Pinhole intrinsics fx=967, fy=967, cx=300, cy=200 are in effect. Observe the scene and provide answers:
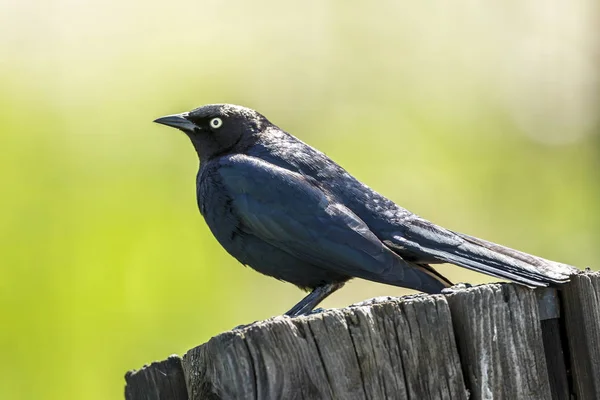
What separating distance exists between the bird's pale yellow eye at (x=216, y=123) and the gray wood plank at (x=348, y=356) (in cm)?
285

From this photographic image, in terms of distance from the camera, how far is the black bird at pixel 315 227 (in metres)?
4.39

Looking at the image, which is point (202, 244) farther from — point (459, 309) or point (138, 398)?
point (459, 309)

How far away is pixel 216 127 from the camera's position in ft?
18.5

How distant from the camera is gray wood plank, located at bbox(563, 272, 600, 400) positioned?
3.04 meters

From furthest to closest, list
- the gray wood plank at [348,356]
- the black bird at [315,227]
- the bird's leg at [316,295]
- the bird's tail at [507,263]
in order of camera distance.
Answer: the bird's leg at [316,295]
the black bird at [315,227]
the bird's tail at [507,263]
the gray wood plank at [348,356]

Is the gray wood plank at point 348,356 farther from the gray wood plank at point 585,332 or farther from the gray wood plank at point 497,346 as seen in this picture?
the gray wood plank at point 585,332

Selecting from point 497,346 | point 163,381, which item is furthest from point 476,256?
point 163,381

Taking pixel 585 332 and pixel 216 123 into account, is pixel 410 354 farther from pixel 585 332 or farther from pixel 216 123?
pixel 216 123

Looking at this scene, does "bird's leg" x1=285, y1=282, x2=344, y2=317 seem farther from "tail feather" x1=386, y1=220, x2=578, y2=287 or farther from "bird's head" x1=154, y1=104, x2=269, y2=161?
"bird's head" x1=154, y1=104, x2=269, y2=161

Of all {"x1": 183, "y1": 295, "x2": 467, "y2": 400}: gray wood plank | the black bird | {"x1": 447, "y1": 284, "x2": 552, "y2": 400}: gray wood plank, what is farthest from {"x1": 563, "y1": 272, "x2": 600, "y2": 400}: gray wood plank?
the black bird

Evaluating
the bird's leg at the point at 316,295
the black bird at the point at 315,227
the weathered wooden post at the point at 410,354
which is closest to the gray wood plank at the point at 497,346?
the weathered wooden post at the point at 410,354

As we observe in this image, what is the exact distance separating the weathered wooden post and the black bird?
97cm

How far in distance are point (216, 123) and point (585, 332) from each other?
3070mm

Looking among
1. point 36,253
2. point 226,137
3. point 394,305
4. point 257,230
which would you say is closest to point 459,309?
point 394,305
